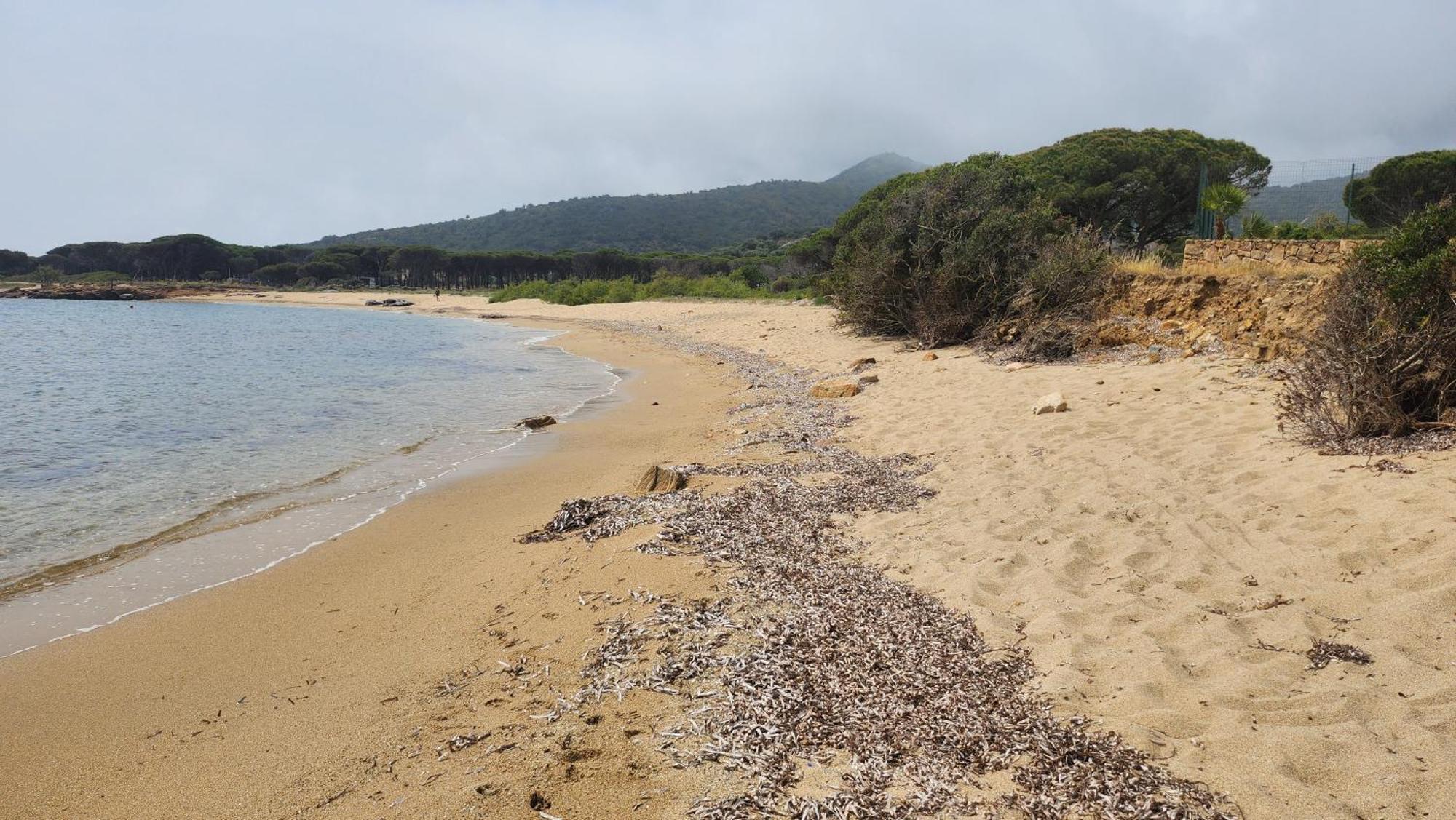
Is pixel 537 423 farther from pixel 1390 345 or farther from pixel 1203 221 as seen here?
pixel 1203 221

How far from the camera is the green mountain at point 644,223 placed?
430ft

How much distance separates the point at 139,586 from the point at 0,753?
90.9 inches

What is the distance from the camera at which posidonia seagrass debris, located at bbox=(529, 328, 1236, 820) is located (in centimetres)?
261

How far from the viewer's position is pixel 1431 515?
4.31 metres

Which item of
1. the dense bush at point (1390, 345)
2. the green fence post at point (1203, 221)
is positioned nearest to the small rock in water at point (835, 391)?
the dense bush at point (1390, 345)

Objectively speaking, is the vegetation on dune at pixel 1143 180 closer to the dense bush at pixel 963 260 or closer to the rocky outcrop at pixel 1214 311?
the dense bush at pixel 963 260

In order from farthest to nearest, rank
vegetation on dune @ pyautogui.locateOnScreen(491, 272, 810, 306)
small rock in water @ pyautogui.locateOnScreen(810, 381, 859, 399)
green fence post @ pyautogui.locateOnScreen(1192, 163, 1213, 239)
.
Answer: vegetation on dune @ pyautogui.locateOnScreen(491, 272, 810, 306) → green fence post @ pyautogui.locateOnScreen(1192, 163, 1213, 239) → small rock in water @ pyautogui.locateOnScreen(810, 381, 859, 399)

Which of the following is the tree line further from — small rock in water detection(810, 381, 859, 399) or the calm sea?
small rock in water detection(810, 381, 859, 399)

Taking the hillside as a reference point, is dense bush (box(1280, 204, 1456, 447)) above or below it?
below

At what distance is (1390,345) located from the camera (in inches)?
222

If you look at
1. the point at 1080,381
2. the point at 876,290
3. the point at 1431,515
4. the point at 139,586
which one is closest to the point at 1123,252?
the point at 876,290

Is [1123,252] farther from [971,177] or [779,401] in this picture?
[779,401]

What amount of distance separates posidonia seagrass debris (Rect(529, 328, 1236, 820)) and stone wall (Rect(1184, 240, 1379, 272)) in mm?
8694

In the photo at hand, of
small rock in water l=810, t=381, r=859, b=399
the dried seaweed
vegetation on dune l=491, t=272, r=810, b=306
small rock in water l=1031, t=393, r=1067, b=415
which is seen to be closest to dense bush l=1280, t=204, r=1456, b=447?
small rock in water l=1031, t=393, r=1067, b=415
